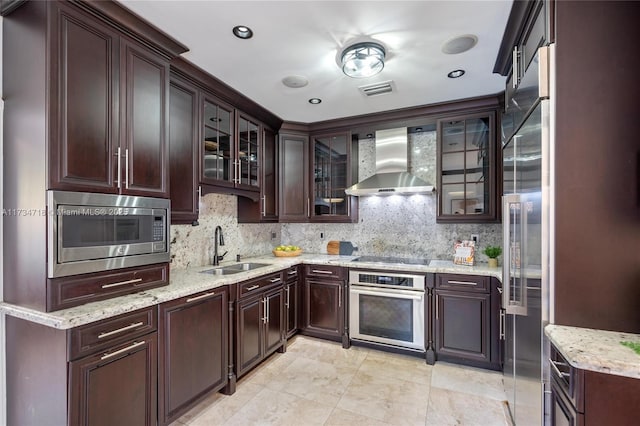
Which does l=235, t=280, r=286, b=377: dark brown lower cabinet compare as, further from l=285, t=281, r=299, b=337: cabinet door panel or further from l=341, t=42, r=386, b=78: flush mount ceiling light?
l=341, t=42, r=386, b=78: flush mount ceiling light

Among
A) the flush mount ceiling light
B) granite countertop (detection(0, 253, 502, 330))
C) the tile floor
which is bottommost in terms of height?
the tile floor

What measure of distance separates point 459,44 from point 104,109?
238cm

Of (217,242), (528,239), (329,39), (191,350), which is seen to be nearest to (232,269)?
(217,242)

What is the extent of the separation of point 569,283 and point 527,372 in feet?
2.17

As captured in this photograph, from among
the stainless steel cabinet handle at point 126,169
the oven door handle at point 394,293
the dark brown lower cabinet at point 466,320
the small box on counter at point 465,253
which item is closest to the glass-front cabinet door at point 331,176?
the oven door handle at point 394,293

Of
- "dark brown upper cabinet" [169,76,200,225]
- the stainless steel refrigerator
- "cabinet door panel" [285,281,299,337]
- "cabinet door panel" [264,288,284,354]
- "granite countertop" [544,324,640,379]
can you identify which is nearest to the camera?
"granite countertop" [544,324,640,379]

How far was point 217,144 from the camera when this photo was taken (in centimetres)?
281

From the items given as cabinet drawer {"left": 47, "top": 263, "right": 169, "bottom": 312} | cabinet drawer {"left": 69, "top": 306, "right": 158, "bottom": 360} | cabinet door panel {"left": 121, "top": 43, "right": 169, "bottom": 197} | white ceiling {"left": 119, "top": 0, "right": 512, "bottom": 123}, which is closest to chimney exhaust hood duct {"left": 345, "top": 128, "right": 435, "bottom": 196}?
white ceiling {"left": 119, "top": 0, "right": 512, "bottom": 123}

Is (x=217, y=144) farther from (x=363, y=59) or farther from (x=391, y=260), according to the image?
(x=391, y=260)

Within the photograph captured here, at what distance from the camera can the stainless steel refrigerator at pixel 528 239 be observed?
136 centimetres

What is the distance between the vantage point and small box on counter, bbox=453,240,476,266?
301 cm

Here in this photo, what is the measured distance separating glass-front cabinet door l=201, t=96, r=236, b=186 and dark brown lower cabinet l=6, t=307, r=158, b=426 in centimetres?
138

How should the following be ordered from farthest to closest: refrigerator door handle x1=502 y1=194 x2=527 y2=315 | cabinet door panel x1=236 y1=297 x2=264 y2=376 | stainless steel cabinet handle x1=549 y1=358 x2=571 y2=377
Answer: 1. cabinet door panel x1=236 y1=297 x2=264 y2=376
2. refrigerator door handle x1=502 y1=194 x2=527 y2=315
3. stainless steel cabinet handle x1=549 y1=358 x2=571 y2=377

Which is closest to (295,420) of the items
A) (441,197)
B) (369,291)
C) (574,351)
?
(369,291)
